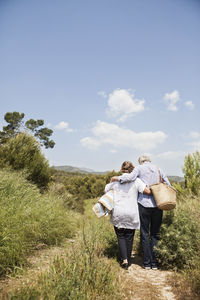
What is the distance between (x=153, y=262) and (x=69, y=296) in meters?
2.27

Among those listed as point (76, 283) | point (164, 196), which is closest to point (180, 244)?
point (164, 196)

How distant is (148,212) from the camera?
12.8 feet

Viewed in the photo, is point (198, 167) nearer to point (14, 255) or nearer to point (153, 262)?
point (153, 262)

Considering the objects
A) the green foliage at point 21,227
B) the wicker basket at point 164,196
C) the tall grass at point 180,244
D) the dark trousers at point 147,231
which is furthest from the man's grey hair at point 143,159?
the green foliage at point 21,227

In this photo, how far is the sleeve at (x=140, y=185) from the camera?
389 cm

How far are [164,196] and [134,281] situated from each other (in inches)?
59.2

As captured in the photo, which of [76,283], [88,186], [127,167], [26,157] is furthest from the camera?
[88,186]

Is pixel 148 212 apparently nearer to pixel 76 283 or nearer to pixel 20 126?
pixel 76 283

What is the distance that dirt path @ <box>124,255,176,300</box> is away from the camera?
283 centimetres

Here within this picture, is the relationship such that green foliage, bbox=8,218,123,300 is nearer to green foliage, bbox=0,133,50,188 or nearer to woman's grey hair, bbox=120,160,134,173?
woman's grey hair, bbox=120,160,134,173

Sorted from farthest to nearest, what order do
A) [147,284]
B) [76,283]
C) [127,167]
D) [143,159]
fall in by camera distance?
[143,159] → [127,167] → [147,284] → [76,283]

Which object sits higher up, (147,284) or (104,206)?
(104,206)

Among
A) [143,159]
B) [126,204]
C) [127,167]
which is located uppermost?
[143,159]

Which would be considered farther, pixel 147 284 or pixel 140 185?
pixel 140 185
